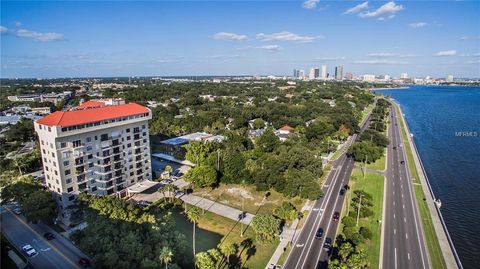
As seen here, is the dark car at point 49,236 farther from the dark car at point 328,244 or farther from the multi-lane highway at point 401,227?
the multi-lane highway at point 401,227

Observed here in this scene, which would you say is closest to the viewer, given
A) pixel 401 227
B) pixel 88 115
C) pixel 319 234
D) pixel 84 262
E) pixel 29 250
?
pixel 84 262

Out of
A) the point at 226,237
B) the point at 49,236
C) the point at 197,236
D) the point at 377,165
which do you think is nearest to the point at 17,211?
the point at 49,236

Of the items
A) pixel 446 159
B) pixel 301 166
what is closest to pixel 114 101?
pixel 301 166

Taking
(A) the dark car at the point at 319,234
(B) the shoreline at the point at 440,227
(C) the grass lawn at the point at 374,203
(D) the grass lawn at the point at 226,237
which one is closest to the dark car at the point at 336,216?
(C) the grass lawn at the point at 374,203

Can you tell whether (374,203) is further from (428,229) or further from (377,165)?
(377,165)

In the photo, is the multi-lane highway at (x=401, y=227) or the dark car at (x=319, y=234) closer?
the multi-lane highway at (x=401, y=227)

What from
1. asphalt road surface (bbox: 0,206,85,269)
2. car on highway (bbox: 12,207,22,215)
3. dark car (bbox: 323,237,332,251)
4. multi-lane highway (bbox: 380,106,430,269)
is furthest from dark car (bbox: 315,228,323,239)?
car on highway (bbox: 12,207,22,215)
